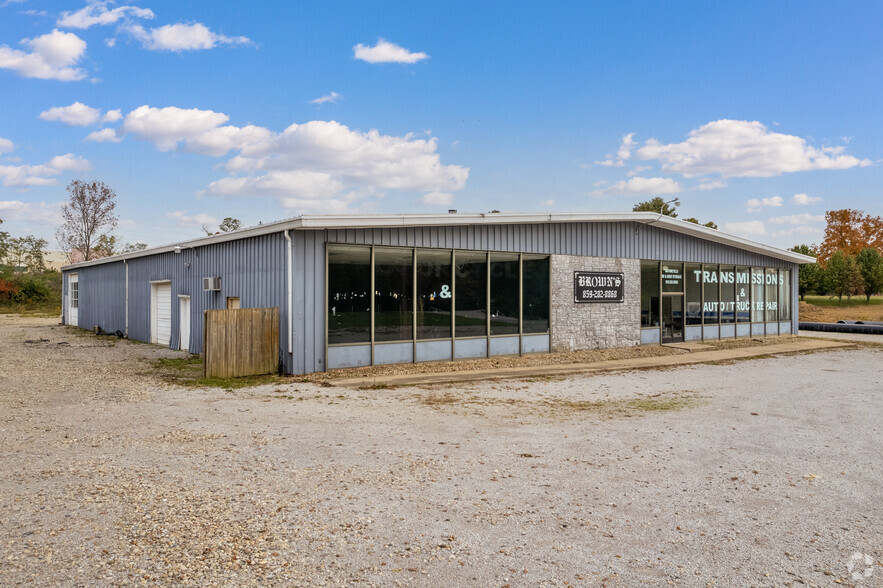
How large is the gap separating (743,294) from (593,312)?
876cm

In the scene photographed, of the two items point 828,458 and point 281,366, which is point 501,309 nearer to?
point 281,366

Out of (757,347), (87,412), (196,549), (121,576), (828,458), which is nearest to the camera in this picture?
(121,576)

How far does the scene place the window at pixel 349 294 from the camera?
12.7m

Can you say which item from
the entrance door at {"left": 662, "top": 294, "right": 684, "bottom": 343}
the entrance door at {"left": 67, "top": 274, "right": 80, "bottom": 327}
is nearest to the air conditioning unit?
the entrance door at {"left": 662, "top": 294, "right": 684, "bottom": 343}

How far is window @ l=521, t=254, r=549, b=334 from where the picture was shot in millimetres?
16031

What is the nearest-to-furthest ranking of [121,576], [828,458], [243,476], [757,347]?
[121,576] → [243,476] → [828,458] → [757,347]

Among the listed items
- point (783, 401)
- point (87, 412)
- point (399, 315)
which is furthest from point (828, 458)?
point (87, 412)

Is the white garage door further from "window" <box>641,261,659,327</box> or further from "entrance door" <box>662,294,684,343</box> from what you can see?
"entrance door" <box>662,294,684,343</box>

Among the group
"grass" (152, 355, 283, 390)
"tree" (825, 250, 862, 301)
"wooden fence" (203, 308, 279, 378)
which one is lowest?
"grass" (152, 355, 283, 390)

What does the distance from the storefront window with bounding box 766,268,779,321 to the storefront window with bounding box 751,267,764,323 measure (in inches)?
17.6

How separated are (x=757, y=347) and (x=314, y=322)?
1533 cm

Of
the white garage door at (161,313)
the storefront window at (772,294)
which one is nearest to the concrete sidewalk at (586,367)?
the storefront window at (772,294)

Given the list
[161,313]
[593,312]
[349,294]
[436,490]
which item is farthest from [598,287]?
[161,313]

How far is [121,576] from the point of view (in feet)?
12.0
